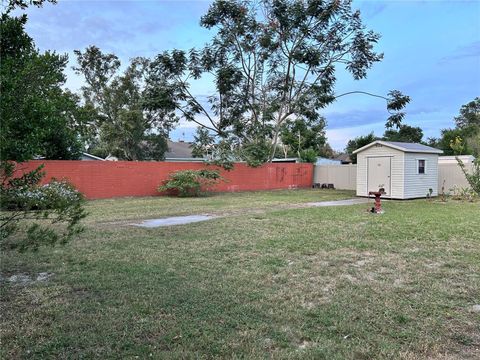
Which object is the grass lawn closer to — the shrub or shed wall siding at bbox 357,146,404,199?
shed wall siding at bbox 357,146,404,199

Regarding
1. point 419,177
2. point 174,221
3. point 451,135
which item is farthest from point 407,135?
point 174,221

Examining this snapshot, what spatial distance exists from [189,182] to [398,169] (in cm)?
883

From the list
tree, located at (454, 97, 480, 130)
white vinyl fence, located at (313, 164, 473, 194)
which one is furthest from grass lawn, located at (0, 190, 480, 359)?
tree, located at (454, 97, 480, 130)

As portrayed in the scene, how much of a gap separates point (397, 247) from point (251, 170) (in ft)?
49.9


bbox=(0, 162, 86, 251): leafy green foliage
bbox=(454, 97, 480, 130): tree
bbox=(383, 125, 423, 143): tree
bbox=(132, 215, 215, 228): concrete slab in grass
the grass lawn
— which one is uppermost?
bbox=(454, 97, 480, 130): tree

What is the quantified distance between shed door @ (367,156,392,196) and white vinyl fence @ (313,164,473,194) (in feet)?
12.2

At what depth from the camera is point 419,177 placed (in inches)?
650

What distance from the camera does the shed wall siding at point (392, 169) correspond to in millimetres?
15945

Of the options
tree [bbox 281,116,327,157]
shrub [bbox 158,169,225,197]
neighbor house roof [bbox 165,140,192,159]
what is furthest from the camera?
tree [bbox 281,116,327,157]

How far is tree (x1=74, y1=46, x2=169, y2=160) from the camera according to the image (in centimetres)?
2884

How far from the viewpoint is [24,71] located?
8.25 feet

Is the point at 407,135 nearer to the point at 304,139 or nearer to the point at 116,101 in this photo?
the point at 304,139

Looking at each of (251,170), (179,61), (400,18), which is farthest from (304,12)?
(400,18)

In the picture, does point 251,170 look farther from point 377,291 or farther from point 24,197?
point 24,197
